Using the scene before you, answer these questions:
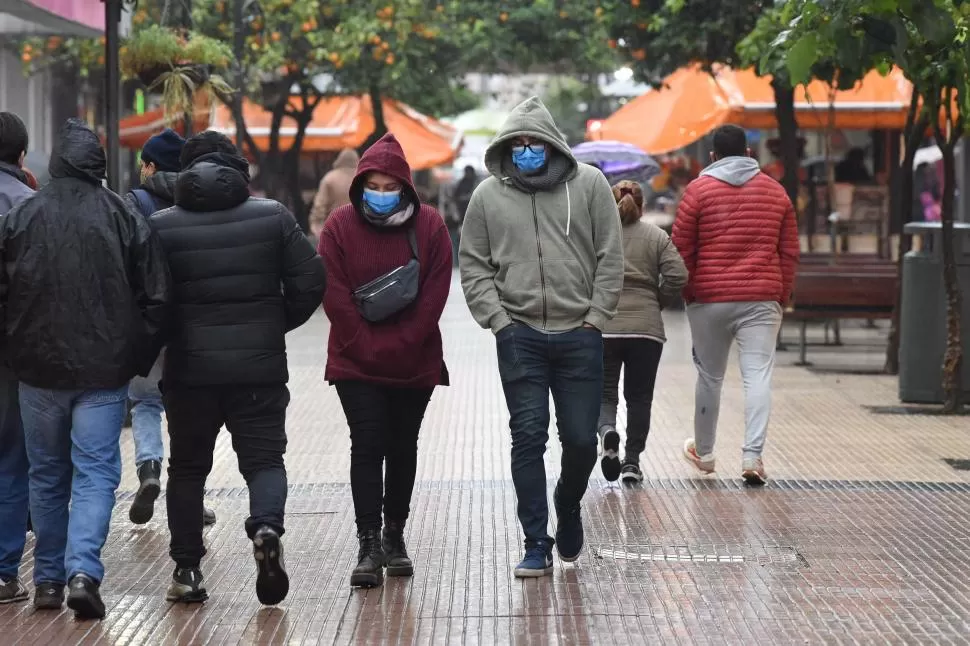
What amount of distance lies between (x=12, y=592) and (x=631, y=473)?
12.0 ft

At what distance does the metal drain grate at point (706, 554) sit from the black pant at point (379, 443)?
92cm

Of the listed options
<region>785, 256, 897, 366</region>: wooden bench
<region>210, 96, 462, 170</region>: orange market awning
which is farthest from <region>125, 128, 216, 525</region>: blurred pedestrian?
<region>210, 96, 462, 170</region>: orange market awning

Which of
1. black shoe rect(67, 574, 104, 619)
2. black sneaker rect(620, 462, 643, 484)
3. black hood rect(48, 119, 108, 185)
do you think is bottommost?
black sneaker rect(620, 462, 643, 484)

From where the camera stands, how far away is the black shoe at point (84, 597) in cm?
629

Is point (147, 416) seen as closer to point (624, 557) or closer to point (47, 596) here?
point (47, 596)

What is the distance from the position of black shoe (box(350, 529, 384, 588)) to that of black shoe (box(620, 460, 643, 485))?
8.49 ft

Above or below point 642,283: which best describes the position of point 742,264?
above

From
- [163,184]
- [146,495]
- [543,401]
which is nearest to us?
[543,401]

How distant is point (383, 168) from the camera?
22.3 feet

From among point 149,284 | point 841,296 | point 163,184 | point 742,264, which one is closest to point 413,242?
point 149,284

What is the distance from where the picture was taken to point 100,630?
6234 mm

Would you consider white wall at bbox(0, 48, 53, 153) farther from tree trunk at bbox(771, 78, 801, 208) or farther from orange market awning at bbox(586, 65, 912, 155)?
tree trunk at bbox(771, 78, 801, 208)

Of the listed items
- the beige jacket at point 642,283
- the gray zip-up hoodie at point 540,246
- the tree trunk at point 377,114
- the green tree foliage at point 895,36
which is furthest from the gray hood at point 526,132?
the tree trunk at point 377,114

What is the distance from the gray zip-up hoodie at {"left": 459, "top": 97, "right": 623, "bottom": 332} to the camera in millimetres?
6938
